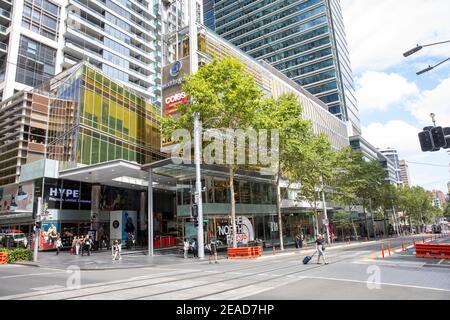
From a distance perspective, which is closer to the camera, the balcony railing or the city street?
the city street

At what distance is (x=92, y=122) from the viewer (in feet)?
123

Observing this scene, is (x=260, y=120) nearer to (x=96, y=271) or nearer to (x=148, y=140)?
(x=96, y=271)

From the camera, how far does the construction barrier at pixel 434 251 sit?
1949 cm

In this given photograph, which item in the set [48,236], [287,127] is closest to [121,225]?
[48,236]

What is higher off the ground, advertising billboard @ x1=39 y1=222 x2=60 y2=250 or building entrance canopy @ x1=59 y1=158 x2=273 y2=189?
building entrance canopy @ x1=59 y1=158 x2=273 y2=189

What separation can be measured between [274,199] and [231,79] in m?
20.1

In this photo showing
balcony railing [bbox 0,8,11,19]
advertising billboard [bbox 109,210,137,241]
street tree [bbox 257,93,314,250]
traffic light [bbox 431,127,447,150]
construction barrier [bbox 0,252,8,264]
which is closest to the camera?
traffic light [bbox 431,127,447,150]

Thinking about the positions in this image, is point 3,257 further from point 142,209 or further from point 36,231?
point 142,209

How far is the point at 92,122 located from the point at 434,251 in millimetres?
33849

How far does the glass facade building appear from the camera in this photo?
1426 inches

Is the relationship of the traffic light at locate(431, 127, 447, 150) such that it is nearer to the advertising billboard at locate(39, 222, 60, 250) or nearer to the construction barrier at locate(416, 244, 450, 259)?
the construction barrier at locate(416, 244, 450, 259)

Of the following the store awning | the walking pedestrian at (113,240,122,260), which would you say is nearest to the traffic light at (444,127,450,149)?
the store awning

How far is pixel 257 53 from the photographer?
102188mm

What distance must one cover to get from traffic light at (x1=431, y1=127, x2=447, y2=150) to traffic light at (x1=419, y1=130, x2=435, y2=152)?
0.42 ft
